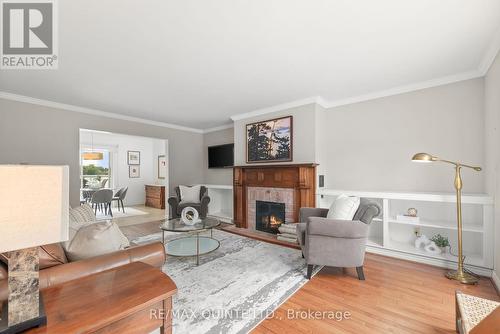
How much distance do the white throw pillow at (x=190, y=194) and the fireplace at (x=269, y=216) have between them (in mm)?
1460

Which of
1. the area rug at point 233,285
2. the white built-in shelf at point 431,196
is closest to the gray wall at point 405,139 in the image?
the white built-in shelf at point 431,196

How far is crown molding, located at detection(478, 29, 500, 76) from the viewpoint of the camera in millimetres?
2074

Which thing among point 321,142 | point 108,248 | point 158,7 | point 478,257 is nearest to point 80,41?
point 158,7

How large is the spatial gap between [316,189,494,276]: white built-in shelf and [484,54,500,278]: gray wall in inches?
6.9

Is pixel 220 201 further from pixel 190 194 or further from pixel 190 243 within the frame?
pixel 190 243

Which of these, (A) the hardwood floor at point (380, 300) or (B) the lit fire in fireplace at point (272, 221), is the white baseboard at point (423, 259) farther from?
(B) the lit fire in fireplace at point (272, 221)

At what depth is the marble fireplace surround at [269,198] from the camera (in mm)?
3857

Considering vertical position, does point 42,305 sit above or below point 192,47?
below

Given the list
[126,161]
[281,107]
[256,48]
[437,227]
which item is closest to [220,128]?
[281,107]

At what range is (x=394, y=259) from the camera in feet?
9.54

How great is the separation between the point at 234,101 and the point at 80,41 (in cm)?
220

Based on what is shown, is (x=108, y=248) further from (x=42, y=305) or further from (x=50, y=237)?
(x=50, y=237)

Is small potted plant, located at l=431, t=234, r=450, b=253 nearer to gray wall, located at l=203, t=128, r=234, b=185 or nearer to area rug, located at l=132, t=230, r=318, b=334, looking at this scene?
area rug, located at l=132, t=230, r=318, b=334

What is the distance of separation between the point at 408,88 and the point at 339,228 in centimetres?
240
